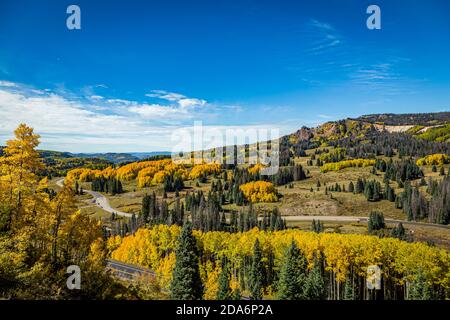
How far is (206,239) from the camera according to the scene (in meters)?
94.5

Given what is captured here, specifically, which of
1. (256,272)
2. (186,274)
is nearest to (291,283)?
(186,274)

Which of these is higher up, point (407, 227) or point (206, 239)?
point (206, 239)

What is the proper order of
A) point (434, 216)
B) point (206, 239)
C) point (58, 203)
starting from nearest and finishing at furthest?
point (58, 203)
point (206, 239)
point (434, 216)

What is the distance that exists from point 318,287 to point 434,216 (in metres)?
157

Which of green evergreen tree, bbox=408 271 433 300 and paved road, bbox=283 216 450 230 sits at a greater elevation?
green evergreen tree, bbox=408 271 433 300

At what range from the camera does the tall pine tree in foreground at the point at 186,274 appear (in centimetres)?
4041

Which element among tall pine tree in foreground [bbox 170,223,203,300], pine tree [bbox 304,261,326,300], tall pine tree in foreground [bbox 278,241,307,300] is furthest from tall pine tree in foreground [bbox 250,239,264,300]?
tall pine tree in foreground [bbox 170,223,203,300]

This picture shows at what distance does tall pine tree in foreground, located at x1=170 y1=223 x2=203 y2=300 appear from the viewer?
40406 millimetres

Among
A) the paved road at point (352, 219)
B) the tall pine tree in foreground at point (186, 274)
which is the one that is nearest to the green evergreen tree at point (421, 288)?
the tall pine tree in foreground at point (186, 274)

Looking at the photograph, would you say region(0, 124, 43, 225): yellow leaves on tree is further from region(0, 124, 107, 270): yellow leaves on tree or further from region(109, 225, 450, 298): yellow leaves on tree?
region(109, 225, 450, 298): yellow leaves on tree

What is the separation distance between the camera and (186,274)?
4128cm
